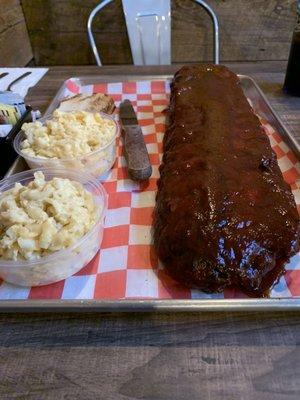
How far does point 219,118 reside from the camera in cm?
120

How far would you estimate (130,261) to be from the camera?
3.03 ft

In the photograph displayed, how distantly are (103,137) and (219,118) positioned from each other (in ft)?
1.44

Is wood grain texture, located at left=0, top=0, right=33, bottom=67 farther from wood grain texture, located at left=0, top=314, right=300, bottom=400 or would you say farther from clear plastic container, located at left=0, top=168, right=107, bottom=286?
wood grain texture, located at left=0, top=314, right=300, bottom=400

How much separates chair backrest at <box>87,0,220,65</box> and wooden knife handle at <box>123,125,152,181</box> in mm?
1202

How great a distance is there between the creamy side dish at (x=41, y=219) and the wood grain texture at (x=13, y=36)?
1.99m

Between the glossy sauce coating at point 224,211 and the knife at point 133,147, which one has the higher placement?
the glossy sauce coating at point 224,211

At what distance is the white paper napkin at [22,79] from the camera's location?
184 centimetres

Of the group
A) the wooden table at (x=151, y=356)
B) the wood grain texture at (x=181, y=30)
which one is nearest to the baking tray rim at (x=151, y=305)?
the wooden table at (x=151, y=356)

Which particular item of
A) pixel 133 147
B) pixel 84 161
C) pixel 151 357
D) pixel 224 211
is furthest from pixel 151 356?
pixel 133 147

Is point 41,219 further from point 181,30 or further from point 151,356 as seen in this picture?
point 181,30

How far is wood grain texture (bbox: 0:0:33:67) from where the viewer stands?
8.17 feet

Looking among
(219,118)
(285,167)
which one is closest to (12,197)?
(219,118)

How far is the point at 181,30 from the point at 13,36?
1.42 m

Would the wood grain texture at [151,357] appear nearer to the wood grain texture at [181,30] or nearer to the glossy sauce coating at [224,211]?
the glossy sauce coating at [224,211]
